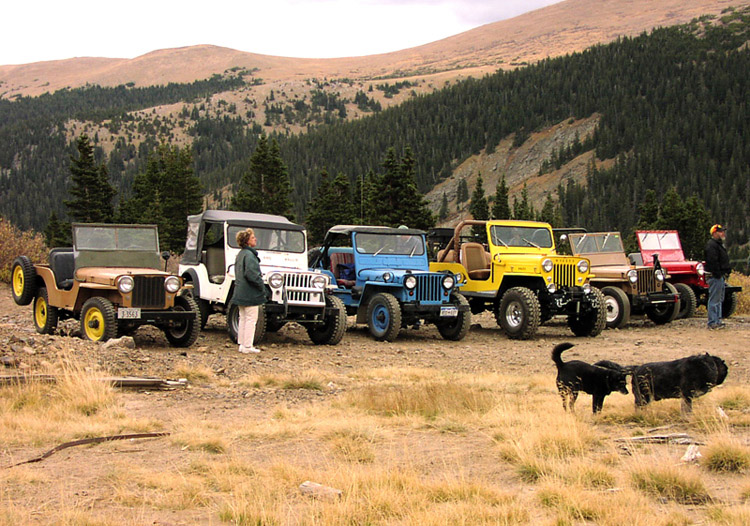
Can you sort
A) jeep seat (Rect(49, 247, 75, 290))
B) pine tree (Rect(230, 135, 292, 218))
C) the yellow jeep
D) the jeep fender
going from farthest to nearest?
pine tree (Rect(230, 135, 292, 218)) → the yellow jeep → the jeep fender → jeep seat (Rect(49, 247, 75, 290))

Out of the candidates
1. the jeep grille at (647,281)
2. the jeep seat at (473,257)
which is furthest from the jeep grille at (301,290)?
the jeep grille at (647,281)

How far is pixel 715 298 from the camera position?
57.9ft

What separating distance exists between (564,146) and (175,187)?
3133 inches

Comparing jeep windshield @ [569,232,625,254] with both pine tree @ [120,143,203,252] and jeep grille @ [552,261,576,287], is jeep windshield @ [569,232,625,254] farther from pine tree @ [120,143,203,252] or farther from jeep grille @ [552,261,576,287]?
pine tree @ [120,143,203,252]

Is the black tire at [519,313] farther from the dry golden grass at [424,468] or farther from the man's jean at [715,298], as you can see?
the dry golden grass at [424,468]

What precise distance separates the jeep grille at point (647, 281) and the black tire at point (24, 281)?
45.5 feet

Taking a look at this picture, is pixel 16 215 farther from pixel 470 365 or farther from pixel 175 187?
pixel 470 365

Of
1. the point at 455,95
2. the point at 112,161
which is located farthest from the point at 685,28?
the point at 112,161

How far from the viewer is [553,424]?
682 centimetres

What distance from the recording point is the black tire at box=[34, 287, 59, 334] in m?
14.5

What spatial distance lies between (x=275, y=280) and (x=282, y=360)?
2093 mm

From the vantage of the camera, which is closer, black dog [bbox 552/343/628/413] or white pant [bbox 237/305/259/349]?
black dog [bbox 552/343/628/413]

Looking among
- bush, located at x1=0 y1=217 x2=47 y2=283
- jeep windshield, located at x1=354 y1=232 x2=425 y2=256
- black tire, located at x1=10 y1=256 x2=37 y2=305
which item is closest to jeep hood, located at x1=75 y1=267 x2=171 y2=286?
black tire, located at x1=10 y1=256 x2=37 y2=305

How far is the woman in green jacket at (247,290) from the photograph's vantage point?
12.9 metres
